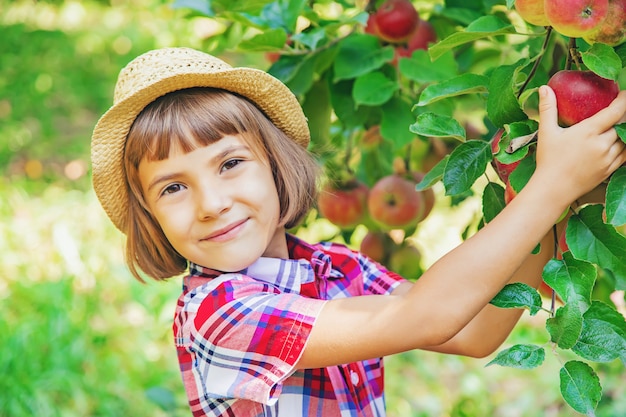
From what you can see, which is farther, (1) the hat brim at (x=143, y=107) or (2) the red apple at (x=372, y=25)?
(2) the red apple at (x=372, y=25)

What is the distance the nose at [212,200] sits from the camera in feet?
3.38

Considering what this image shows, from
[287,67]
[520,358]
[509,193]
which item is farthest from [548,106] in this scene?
[287,67]

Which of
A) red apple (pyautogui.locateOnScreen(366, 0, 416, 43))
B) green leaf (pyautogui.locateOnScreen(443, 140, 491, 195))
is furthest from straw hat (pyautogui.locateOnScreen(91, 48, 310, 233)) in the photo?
green leaf (pyautogui.locateOnScreen(443, 140, 491, 195))

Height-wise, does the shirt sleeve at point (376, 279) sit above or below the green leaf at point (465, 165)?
below

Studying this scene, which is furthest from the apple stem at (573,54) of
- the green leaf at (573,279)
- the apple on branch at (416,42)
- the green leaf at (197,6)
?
the green leaf at (197,6)

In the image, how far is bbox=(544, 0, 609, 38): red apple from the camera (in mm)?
757

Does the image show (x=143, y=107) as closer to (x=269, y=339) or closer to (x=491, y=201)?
(x=269, y=339)

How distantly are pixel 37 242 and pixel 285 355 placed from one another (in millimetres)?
2986

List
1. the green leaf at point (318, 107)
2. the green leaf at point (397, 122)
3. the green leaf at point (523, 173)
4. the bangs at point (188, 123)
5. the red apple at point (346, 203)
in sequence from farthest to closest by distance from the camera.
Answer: the red apple at point (346, 203)
the green leaf at point (318, 107)
the green leaf at point (397, 122)
the bangs at point (188, 123)
the green leaf at point (523, 173)

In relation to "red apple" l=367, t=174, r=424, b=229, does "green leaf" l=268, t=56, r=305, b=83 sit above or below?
above

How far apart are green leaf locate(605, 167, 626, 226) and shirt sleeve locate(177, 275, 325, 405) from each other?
0.36 m

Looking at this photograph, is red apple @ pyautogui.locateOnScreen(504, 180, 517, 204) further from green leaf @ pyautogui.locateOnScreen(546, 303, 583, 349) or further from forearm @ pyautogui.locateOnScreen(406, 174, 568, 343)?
green leaf @ pyautogui.locateOnScreen(546, 303, 583, 349)

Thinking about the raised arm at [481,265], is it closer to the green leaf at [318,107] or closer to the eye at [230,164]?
the eye at [230,164]

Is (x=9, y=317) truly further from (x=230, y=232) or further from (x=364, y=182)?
(x=230, y=232)
